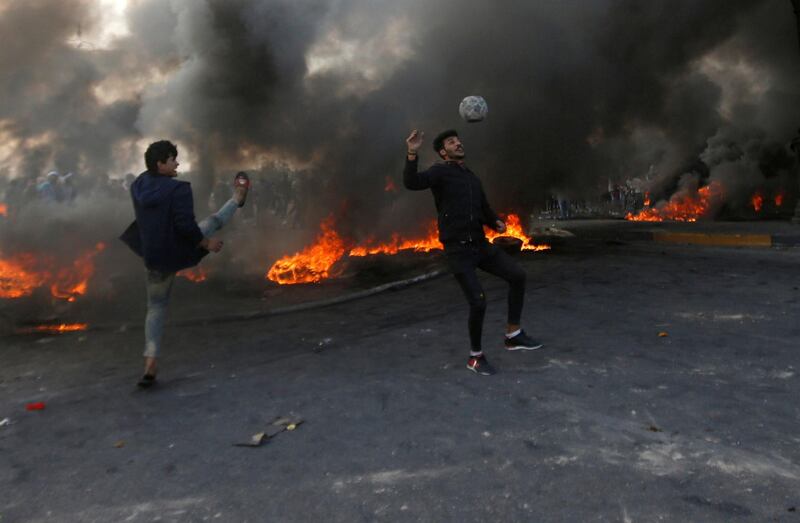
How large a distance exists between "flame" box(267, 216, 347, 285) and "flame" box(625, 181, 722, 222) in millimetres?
13030

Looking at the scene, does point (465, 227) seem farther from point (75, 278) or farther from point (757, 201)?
point (757, 201)

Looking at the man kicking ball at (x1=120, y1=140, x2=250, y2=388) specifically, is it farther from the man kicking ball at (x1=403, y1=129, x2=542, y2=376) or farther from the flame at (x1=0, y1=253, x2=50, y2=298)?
the flame at (x1=0, y1=253, x2=50, y2=298)

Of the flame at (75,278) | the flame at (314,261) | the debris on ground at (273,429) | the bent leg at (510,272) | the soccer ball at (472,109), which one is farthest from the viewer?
the flame at (314,261)

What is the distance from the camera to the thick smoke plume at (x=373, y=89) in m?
8.25

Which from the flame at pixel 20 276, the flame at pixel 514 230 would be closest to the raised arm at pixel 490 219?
the flame at pixel 20 276

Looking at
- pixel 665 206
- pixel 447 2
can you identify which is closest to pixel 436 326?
pixel 447 2

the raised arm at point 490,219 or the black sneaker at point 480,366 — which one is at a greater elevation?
the raised arm at point 490,219

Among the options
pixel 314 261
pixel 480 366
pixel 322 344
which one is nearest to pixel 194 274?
pixel 314 261

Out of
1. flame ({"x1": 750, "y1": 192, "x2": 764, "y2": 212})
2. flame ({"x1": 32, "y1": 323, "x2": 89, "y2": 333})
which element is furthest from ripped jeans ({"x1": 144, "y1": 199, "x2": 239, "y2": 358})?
flame ({"x1": 750, "y1": 192, "x2": 764, "y2": 212})

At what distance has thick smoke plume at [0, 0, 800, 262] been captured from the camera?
8.25 m

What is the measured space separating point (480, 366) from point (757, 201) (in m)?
19.8

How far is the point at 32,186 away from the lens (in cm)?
799

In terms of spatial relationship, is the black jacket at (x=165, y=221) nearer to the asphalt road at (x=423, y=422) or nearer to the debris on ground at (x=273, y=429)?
the asphalt road at (x=423, y=422)

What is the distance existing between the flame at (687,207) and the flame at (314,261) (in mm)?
13030
